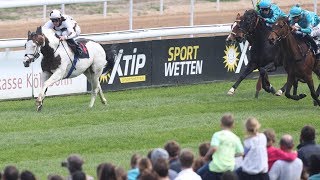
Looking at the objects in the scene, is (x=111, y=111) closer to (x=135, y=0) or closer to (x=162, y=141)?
(x=162, y=141)

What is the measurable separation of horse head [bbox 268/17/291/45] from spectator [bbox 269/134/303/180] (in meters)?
8.74

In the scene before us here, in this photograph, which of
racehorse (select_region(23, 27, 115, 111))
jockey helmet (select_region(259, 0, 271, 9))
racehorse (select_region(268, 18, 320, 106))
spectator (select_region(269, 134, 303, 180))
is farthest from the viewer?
jockey helmet (select_region(259, 0, 271, 9))

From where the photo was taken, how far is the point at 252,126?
1463 cm

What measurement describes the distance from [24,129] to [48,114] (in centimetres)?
152

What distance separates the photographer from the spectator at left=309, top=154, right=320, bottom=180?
14773 mm

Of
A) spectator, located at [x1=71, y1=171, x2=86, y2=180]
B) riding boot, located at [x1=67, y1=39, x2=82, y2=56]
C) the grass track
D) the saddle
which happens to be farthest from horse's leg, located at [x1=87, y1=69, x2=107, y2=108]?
spectator, located at [x1=71, y1=171, x2=86, y2=180]

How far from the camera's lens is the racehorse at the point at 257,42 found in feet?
82.1

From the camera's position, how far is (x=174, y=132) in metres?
20.8

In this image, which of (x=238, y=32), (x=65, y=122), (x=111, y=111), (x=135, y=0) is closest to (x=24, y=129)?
(x=65, y=122)

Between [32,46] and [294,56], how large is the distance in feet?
17.1

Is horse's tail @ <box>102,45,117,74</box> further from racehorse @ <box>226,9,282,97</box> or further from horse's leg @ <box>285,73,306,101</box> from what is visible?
horse's leg @ <box>285,73,306,101</box>

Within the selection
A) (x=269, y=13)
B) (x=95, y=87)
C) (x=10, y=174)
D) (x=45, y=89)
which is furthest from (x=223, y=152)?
(x=269, y=13)

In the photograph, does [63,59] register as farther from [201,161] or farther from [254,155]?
[254,155]

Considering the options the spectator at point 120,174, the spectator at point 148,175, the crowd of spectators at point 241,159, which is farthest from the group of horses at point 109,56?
the spectator at point 148,175
